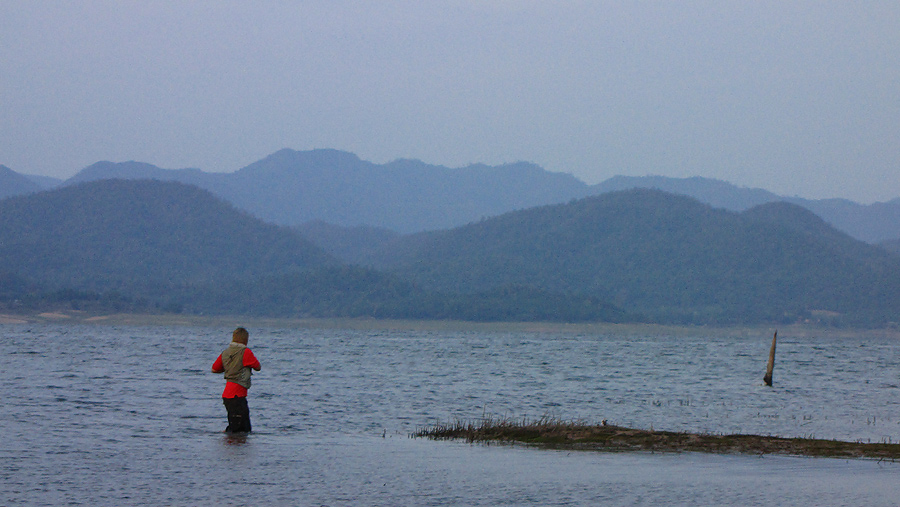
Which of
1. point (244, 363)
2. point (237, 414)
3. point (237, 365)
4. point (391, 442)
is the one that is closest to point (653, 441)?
point (391, 442)

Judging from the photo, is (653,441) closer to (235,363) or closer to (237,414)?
(235,363)

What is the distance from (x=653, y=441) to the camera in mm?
21156

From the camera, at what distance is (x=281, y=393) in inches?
1495

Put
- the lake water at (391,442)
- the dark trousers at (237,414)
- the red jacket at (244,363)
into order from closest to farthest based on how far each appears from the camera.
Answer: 1. the lake water at (391,442)
2. the red jacket at (244,363)
3. the dark trousers at (237,414)

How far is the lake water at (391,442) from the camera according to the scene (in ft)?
49.7

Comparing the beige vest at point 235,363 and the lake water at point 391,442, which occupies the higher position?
the beige vest at point 235,363

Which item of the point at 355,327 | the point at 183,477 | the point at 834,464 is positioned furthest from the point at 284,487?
the point at 355,327

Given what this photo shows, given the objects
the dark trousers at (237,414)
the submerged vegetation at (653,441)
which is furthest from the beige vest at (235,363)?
the submerged vegetation at (653,441)

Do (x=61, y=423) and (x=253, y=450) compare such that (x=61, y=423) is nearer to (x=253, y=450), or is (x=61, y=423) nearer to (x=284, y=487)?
(x=253, y=450)

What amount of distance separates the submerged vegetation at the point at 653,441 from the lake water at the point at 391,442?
0.70 m

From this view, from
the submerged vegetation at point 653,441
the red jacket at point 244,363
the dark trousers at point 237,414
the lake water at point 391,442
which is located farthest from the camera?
the dark trousers at point 237,414

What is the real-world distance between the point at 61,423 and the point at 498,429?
431 inches

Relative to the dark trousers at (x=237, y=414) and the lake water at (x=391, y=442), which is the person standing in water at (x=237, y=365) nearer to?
the dark trousers at (x=237, y=414)

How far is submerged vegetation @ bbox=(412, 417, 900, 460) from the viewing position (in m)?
20.4
